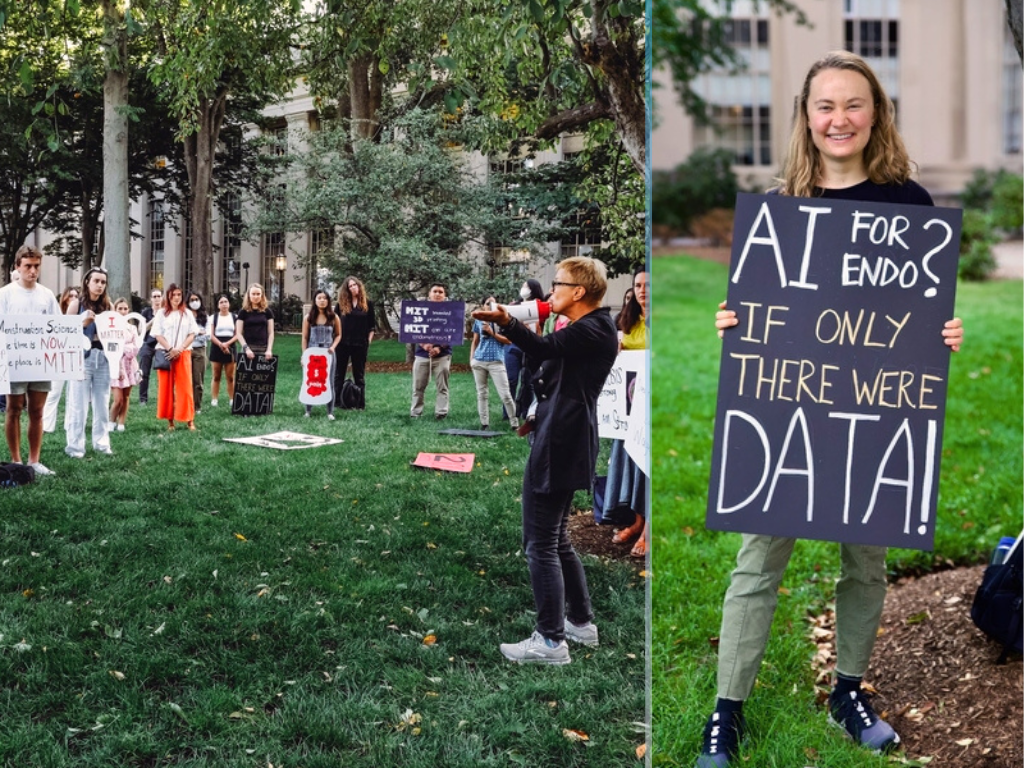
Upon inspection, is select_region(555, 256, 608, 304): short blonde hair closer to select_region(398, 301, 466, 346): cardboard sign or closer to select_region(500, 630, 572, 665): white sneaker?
select_region(398, 301, 466, 346): cardboard sign

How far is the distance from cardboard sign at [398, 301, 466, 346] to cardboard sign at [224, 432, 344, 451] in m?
0.40

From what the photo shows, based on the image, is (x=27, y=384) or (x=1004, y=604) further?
(x=1004, y=604)

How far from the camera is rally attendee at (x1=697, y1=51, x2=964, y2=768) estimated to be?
271cm

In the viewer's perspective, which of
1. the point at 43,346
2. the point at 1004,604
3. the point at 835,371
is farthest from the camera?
the point at 1004,604

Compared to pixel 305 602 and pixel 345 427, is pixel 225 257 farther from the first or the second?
pixel 305 602

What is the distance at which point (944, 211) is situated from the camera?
2629 millimetres

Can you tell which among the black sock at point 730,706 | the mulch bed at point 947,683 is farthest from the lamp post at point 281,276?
the mulch bed at point 947,683

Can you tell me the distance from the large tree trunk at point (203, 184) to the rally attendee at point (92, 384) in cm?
25

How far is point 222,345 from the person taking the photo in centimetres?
296

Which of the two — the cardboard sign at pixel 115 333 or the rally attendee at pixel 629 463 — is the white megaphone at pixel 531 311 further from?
the cardboard sign at pixel 115 333

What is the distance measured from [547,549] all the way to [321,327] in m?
0.89

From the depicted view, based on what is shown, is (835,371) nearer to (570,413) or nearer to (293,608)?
(570,413)

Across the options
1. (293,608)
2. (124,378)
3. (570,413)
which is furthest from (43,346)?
(570,413)

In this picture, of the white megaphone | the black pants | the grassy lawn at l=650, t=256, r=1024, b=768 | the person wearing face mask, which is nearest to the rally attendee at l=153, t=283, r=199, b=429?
the person wearing face mask
